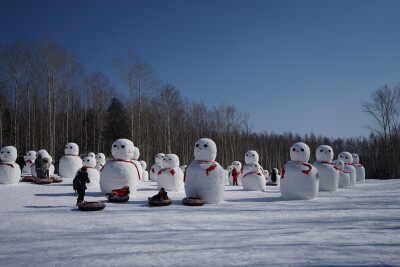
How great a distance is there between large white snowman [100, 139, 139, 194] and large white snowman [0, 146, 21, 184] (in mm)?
5319

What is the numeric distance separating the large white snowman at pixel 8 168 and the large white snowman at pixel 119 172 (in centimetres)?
532

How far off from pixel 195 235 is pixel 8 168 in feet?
37.8

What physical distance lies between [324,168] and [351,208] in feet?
17.9

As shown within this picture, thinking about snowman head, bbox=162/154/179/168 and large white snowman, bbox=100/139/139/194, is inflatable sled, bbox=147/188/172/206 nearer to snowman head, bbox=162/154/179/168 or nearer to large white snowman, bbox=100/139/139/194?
large white snowman, bbox=100/139/139/194

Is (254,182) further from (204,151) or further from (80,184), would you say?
(80,184)

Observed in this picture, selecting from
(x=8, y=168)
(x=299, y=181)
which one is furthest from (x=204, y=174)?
(x=8, y=168)

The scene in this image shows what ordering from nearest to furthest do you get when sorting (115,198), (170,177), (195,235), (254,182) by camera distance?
1. (195,235)
2. (115,198)
3. (170,177)
4. (254,182)

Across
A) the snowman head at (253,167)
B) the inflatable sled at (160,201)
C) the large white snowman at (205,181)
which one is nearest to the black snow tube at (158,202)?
the inflatable sled at (160,201)

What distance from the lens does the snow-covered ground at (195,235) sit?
4.34 metres

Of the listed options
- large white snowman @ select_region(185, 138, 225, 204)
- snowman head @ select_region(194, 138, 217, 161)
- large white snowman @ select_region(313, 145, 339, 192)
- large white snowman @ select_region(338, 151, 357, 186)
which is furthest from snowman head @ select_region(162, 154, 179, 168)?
large white snowman @ select_region(338, 151, 357, 186)

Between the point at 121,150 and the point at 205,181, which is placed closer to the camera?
the point at 205,181

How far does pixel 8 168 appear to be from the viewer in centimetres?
1305

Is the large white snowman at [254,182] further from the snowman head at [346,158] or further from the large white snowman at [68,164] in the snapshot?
the large white snowman at [68,164]

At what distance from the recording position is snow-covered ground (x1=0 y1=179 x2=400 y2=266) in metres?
4.34
